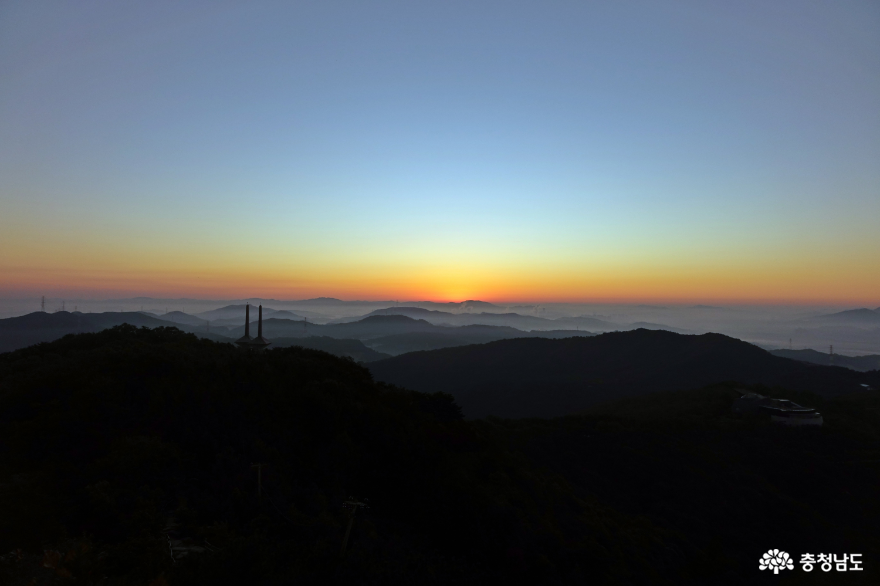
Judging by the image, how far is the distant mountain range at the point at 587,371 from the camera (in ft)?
283

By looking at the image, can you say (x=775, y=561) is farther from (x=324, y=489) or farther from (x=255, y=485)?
(x=255, y=485)

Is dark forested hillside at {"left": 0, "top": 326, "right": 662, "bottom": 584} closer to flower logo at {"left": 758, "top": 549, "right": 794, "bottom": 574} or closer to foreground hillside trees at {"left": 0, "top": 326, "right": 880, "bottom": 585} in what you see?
foreground hillside trees at {"left": 0, "top": 326, "right": 880, "bottom": 585}

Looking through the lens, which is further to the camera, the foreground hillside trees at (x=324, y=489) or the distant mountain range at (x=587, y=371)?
the distant mountain range at (x=587, y=371)

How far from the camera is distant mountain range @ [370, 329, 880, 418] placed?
86.1 metres

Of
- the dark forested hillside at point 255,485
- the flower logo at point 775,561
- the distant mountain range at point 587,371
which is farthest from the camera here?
the distant mountain range at point 587,371

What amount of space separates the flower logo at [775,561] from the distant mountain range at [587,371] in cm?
5540

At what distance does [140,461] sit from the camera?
1400cm

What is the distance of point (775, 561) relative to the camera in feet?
71.7

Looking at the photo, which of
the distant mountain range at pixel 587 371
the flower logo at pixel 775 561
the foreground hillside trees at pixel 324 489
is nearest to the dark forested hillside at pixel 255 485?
the foreground hillside trees at pixel 324 489

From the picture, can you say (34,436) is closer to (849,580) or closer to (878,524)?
(849,580)

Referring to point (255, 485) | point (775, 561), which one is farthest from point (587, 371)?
point (255, 485)

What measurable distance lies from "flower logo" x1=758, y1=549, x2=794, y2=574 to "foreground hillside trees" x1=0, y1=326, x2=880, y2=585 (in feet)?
1.75

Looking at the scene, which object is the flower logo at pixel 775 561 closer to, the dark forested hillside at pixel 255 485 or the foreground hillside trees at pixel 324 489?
the foreground hillside trees at pixel 324 489

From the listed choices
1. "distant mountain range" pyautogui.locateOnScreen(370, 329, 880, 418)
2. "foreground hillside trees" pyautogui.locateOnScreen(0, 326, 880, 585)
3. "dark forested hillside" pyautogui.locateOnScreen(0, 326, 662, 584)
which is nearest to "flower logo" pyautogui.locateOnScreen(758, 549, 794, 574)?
"foreground hillside trees" pyautogui.locateOnScreen(0, 326, 880, 585)
